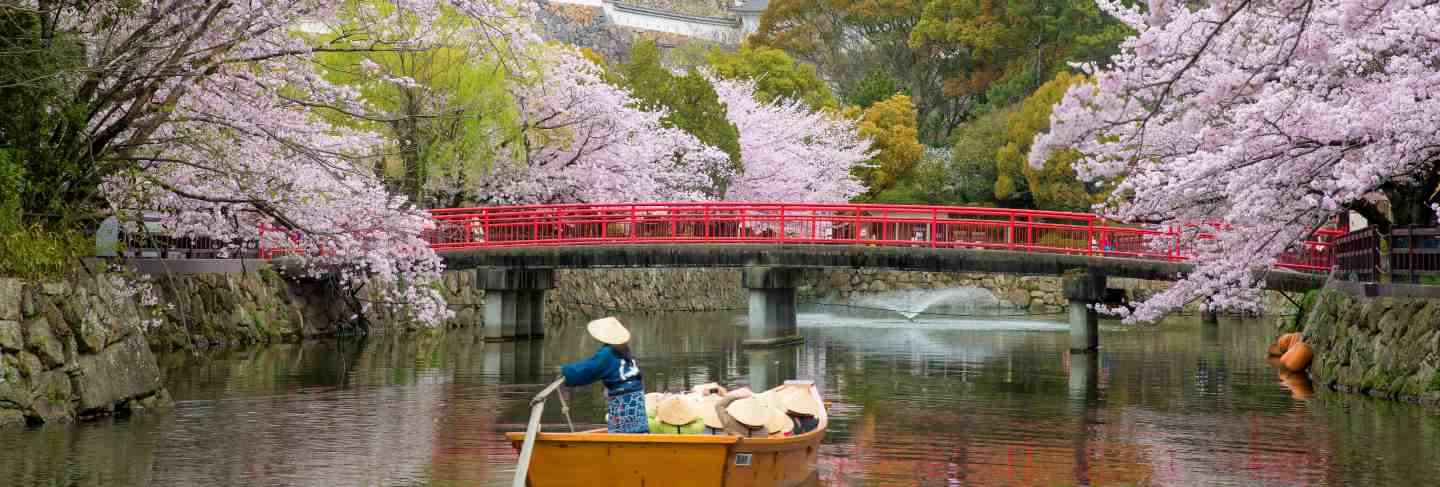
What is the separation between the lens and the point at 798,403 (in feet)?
47.2

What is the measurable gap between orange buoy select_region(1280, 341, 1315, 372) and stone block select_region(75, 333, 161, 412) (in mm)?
19771

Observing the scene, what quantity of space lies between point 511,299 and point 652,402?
24.2 meters

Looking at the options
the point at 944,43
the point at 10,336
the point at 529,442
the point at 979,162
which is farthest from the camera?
the point at 944,43

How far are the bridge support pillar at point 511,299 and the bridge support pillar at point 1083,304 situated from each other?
1298 cm

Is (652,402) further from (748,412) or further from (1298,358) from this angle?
(1298,358)

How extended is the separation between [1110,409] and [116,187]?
14258 millimetres

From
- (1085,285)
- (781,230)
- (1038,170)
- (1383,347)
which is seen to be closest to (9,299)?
(1383,347)

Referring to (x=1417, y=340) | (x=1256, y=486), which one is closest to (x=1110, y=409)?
(x=1417, y=340)

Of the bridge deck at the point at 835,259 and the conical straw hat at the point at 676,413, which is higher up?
the bridge deck at the point at 835,259

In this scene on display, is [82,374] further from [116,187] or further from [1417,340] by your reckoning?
[1417,340]

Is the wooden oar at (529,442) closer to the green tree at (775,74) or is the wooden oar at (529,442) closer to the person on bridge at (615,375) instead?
the person on bridge at (615,375)

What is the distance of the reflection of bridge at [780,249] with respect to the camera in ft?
104

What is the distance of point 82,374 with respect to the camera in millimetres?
18172

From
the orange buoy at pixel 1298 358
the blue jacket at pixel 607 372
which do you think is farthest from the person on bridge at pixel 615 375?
the orange buoy at pixel 1298 358
